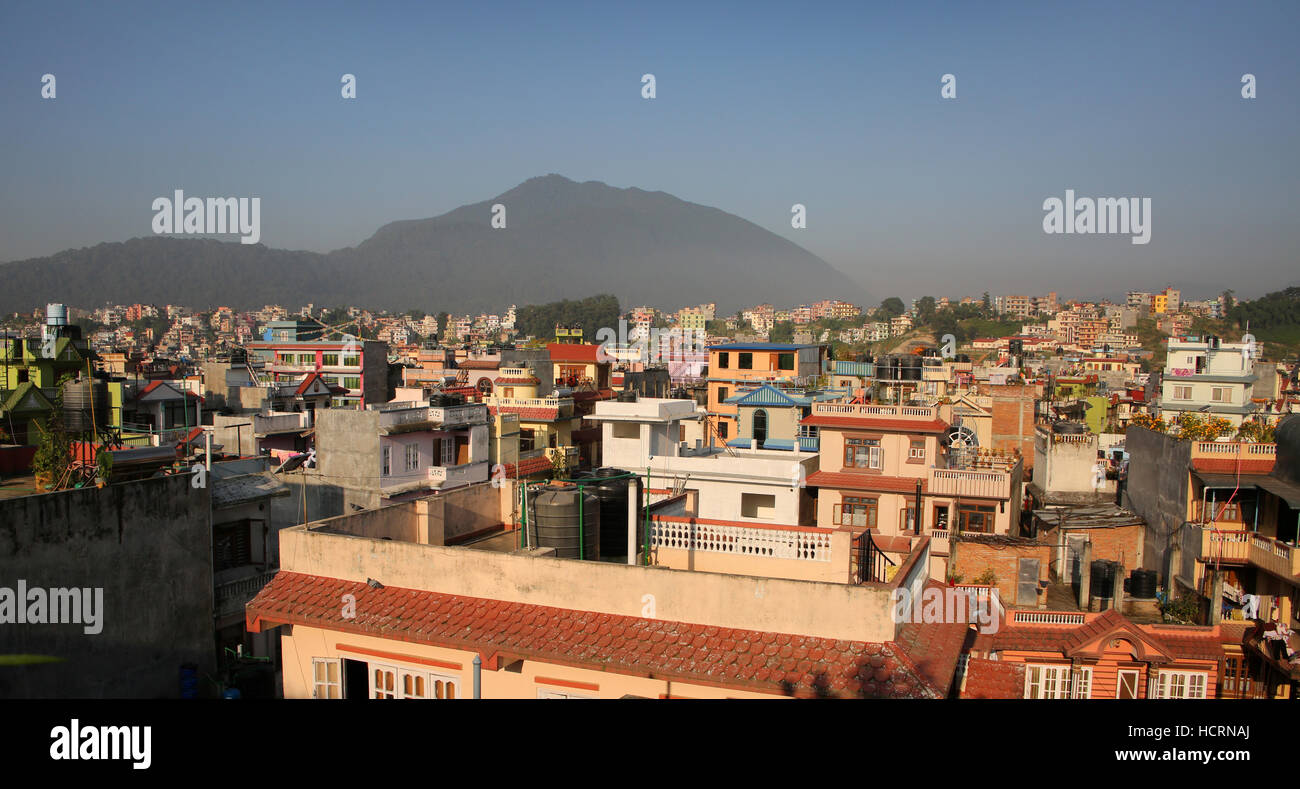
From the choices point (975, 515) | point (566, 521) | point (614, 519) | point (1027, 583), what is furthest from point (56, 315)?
point (1027, 583)

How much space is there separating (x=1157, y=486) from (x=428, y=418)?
21.7 m

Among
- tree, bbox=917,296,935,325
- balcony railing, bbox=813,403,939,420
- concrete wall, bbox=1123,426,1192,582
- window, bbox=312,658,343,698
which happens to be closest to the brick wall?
concrete wall, bbox=1123,426,1192,582

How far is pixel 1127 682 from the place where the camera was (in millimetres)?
15344

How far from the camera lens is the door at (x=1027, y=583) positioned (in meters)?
21.1

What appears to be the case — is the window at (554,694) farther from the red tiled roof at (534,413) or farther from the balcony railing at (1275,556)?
the red tiled roof at (534,413)

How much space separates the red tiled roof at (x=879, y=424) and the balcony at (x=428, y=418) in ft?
35.2

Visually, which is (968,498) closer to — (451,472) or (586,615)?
(451,472)

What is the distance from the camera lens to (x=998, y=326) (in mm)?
157375

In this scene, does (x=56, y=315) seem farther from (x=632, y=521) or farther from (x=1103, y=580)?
(x=1103, y=580)

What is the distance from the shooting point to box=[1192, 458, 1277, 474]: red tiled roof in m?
20.4

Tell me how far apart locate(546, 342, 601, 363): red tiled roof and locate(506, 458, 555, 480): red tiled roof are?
82.4 ft
